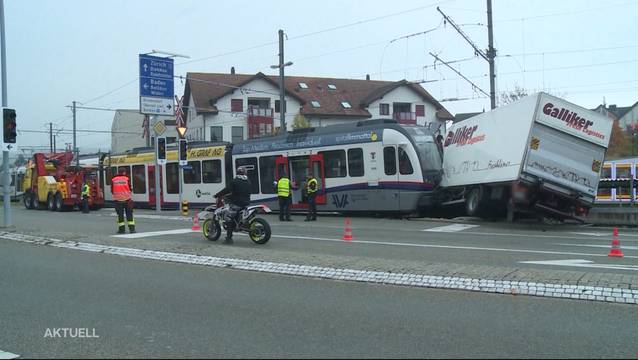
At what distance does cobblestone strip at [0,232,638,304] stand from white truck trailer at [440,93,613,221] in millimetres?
8336

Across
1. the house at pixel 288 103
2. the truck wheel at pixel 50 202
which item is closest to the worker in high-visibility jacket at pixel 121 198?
the truck wheel at pixel 50 202

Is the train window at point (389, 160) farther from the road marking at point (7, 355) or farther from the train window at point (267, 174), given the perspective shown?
the road marking at point (7, 355)

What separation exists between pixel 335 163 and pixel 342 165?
301 mm

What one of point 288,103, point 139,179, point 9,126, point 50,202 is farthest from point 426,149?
point 288,103

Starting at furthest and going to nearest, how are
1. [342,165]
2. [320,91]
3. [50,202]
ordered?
[320,91], [50,202], [342,165]

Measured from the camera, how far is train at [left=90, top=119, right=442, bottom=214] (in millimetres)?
18953

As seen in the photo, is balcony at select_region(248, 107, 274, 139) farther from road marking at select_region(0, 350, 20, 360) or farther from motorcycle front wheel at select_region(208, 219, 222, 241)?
road marking at select_region(0, 350, 20, 360)

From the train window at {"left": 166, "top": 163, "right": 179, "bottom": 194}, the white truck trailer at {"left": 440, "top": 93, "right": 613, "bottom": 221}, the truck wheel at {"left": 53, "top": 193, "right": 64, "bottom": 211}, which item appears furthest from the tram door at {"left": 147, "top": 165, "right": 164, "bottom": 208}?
the white truck trailer at {"left": 440, "top": 93, "right": 613, "bottom": 221}

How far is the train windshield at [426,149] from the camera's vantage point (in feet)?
62.6

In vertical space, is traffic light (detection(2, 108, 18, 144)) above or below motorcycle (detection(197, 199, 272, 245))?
above

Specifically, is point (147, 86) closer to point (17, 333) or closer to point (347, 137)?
point (347, 137)

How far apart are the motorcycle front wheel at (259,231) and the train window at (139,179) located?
733 inches

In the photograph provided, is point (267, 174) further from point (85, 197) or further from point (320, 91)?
point (320, 91)

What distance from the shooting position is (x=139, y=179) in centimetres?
2984
